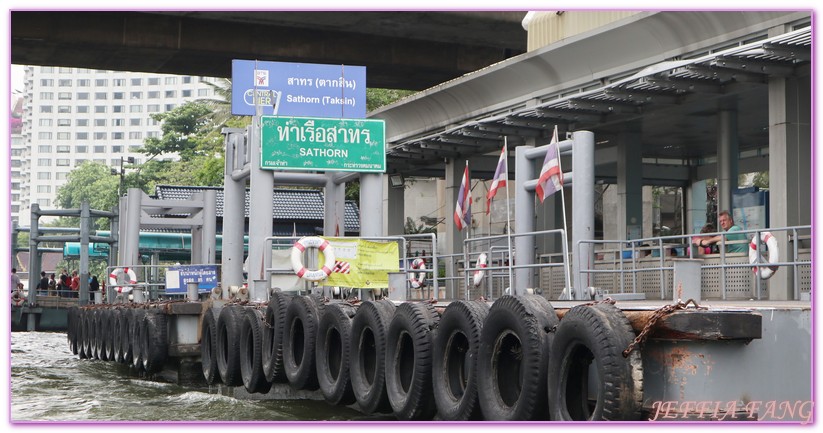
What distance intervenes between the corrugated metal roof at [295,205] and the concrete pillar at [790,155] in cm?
2494

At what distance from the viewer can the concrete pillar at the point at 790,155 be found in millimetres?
19312

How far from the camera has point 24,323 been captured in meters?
44.2

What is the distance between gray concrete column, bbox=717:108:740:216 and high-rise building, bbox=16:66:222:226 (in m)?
156

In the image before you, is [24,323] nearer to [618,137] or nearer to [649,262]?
[618,137]

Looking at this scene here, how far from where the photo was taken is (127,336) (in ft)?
77.0

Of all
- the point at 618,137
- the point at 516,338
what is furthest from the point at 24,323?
the point at 516,338

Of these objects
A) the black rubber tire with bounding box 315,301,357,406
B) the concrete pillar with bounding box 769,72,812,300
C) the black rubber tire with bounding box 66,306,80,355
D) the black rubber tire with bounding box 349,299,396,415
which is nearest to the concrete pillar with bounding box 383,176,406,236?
the black rubber tire with bounding box 66,306,80,355

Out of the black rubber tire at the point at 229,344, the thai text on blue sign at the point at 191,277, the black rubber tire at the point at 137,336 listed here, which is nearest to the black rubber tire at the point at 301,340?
the black rubber tire at the point at 229,344

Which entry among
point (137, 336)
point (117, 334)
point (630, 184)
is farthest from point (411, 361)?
point (630, 184)

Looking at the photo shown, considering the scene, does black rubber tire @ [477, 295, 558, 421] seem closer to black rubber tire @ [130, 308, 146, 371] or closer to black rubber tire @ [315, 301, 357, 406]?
black rubber tire @ [315, 301, 357, 406]

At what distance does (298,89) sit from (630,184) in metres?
9.71

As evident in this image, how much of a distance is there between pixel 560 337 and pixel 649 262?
10.0 metres

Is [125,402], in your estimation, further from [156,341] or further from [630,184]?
[630,184]

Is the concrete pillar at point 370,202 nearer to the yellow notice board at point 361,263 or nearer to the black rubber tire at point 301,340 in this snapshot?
the yellow notice board at point 361,263
